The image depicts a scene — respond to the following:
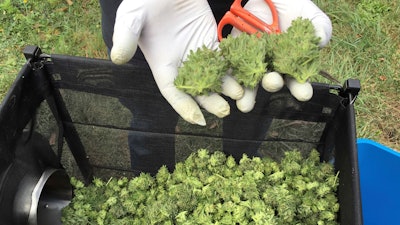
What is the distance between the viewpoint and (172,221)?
1.32m

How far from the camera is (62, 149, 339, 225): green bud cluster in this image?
4.26ft

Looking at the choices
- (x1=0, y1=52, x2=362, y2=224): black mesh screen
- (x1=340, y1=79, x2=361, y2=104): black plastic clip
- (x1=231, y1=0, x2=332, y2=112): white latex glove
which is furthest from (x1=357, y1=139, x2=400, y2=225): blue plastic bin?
(x1=231, y1=0, x2=332, y2=112): white latex glove

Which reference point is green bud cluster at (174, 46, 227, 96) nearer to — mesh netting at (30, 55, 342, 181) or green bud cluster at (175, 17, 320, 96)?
green bud cluster at (175, 17, 320, 96)

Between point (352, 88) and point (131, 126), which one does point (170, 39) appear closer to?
point (131, 126)

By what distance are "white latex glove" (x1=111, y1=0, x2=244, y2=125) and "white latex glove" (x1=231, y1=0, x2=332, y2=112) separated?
4cm

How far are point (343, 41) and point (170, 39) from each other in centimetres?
153

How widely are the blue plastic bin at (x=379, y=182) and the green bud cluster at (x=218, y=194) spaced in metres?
0.24

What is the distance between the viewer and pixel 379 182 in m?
1.54

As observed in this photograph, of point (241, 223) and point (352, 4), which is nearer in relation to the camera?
point (241, 223)

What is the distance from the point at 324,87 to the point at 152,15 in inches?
20.5

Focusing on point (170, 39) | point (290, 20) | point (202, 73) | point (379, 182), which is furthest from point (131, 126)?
point (379, 182)

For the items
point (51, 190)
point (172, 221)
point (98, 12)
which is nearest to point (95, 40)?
point (98, 12)

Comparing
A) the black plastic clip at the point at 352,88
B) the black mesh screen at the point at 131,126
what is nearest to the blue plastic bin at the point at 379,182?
the black mesh screen at the point at 131,126

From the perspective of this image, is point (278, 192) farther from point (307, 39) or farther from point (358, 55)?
point (358, 55)
